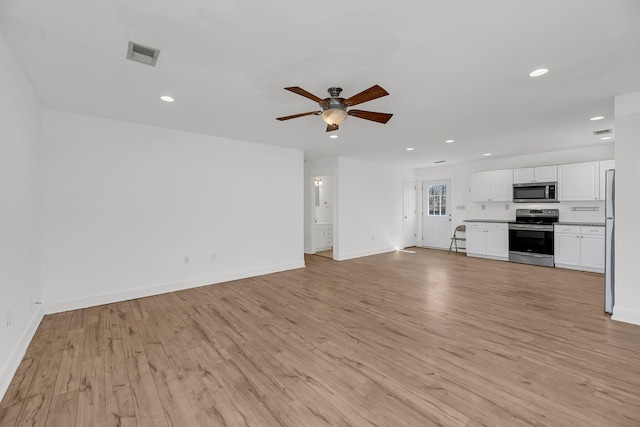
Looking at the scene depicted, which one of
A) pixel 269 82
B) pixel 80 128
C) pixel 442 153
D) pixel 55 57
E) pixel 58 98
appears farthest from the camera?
pixel 442 153

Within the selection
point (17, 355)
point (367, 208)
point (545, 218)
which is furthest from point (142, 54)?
point (545, 218)

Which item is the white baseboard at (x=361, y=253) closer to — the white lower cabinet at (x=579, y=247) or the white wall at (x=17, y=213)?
the white lower cabinet at (x=579, y=247)

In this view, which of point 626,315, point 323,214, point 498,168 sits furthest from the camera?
point 323,214

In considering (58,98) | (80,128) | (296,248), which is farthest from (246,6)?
(296,248)

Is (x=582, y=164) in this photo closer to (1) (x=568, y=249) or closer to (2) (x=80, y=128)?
(1) (x=568, y=249)

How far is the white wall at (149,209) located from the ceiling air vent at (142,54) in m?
1.98

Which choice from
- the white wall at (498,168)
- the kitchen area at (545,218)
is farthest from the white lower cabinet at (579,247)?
the white wall at (498,168)

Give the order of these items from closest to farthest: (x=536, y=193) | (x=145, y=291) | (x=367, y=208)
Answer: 1. (x=145, y=291)
2. (x=536, y=193)
3. (x=367, y=208)

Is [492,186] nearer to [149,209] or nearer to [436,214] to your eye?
[436,214]

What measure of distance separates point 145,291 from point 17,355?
1684 millimetres

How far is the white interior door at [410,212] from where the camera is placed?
8.36 metres

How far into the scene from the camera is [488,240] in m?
6.62

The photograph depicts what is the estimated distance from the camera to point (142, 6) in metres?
1.66

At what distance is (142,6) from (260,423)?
8.66 ft
